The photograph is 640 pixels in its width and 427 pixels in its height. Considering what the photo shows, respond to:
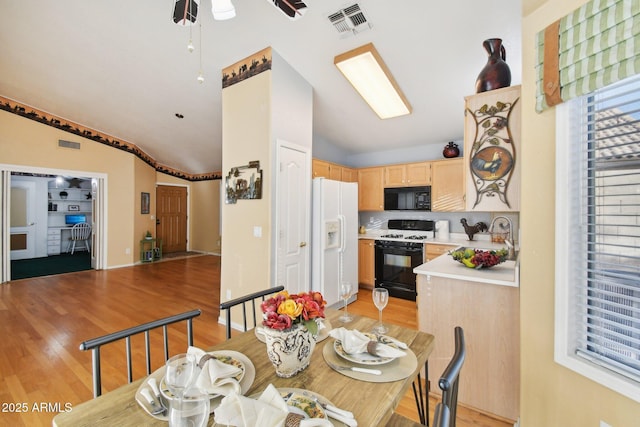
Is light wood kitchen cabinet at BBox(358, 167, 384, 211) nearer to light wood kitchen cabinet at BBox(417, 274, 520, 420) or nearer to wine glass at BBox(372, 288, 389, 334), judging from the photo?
light wood kitchen cabinet at BBox(417, 274, 520, 420)

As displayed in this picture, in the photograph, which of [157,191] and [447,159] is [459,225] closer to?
[447,159]

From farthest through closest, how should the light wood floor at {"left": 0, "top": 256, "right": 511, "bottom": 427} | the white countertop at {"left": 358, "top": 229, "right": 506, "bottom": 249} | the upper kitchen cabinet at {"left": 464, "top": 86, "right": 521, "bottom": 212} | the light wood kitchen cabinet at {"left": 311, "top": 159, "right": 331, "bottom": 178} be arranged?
the light wood kitchen cabinet at {"left": 311, "top": 159, "right": 331, "bottom": 178} → the white countertop at {"left": 358, "top": 229, "right": 506, "bottom": 249} → the light wood floor at {"left": 0, "top": 256, "right": 511, "bottom": 427} → the upper kitchen cabinet at {"left": 464, "top": 86, "right": 521, "bottom": 212}

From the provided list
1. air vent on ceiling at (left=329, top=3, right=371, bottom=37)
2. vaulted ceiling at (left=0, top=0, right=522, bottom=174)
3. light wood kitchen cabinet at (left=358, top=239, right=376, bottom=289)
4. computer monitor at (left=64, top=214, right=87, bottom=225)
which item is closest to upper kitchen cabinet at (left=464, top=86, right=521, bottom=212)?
vaulted ceiling at (left=0, top=0, right=522, bottom=174)

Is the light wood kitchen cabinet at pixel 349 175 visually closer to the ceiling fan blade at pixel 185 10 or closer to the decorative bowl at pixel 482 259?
the decorative bowl at pixel 482 259

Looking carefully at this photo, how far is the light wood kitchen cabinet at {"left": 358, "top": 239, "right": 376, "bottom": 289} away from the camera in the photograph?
15.2 ft

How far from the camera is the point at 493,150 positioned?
1.76 meters

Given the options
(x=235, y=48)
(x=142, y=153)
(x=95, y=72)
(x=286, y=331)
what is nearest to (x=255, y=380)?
(x=286, y=331)

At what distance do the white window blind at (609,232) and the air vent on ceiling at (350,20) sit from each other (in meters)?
1.78

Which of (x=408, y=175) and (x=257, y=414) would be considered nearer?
(x=257, y=414)

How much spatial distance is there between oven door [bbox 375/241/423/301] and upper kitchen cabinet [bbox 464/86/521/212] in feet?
7.98

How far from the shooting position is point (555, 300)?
129 centimetres

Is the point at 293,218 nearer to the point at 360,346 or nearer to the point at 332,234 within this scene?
the point at 332,234

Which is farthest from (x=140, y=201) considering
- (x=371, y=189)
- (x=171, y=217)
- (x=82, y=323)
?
(x=371, y=189)

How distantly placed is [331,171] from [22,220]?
841cm
